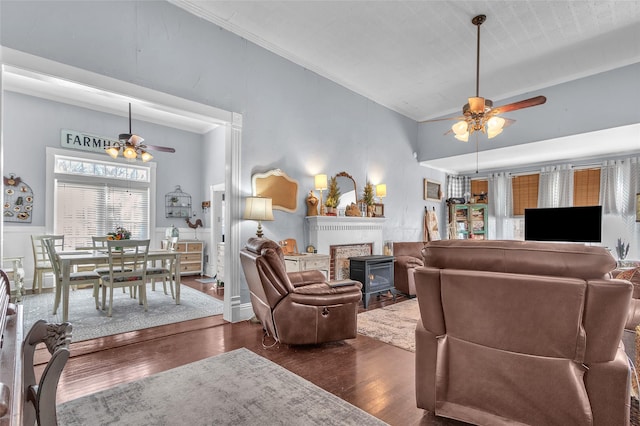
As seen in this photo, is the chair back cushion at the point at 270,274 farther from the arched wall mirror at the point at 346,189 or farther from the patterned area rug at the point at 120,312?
the arched wall mirror at the point at 346,189

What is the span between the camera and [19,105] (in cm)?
548

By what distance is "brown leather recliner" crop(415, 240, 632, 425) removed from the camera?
4.85ft

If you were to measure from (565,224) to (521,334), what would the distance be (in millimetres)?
5840

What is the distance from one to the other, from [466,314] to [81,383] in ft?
9.06

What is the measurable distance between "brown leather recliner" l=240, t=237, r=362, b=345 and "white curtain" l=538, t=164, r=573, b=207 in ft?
18.9

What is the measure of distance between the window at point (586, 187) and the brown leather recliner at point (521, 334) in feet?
20.0

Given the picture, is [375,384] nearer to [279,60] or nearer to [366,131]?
[279,60]

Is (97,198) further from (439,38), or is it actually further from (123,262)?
(439,38)

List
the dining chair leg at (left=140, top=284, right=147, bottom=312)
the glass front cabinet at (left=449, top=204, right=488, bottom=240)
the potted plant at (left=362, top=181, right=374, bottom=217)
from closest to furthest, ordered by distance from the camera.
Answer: the dining chair leg at (left=140, top=284, right=147, bottom=312) → the potted plant at (left=362, top=181, right=374, bottom=217) → the glass front cabinet at (left=449, top=204, right=488, bottom=240)

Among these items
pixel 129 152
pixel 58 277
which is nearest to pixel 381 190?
pixel 129 152

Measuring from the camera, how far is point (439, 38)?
4.18 m

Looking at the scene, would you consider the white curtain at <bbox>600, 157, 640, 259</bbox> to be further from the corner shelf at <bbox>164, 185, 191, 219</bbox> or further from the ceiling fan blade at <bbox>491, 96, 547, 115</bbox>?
the corner shelf at <bbox>164, 185, 191, 219</bbox>

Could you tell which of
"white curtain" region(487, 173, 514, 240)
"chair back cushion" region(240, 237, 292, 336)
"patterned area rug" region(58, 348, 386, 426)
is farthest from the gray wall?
"white curtain" region(487, 173, 514, 240)

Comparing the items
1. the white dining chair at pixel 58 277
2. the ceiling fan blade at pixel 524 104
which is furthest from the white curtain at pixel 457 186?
the white dining chair at pixel 58 277
